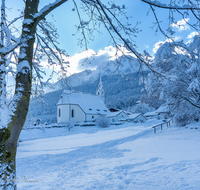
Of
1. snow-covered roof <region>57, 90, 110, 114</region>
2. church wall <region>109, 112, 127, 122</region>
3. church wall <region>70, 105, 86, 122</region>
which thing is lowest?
church wall <region>109, 112, 127, 122</region>

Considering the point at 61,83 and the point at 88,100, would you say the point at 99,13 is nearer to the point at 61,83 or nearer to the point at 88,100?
the point at 61,83

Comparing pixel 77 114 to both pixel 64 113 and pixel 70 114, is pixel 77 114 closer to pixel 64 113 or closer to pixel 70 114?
pixel 70 114

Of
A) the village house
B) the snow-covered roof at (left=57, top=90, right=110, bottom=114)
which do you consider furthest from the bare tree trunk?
the village house

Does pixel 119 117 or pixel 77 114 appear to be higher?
pixel 77 114

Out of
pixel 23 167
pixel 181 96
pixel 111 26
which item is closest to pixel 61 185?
pixel 23 167

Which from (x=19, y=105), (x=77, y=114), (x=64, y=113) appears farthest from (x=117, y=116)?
(x=19, y=105)

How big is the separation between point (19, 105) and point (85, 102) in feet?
146

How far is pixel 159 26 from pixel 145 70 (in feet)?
3.89

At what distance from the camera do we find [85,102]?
47188mm

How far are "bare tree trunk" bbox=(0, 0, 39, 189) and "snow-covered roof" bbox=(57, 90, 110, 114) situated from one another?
129 feet

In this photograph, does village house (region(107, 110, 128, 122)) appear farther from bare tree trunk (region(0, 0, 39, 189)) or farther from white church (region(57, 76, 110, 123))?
bare tree trunk (region(0, 0, 39, 189))

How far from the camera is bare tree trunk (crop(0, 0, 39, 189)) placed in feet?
8.13

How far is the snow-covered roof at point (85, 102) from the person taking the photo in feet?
142

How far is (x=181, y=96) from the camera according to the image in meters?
13.2
